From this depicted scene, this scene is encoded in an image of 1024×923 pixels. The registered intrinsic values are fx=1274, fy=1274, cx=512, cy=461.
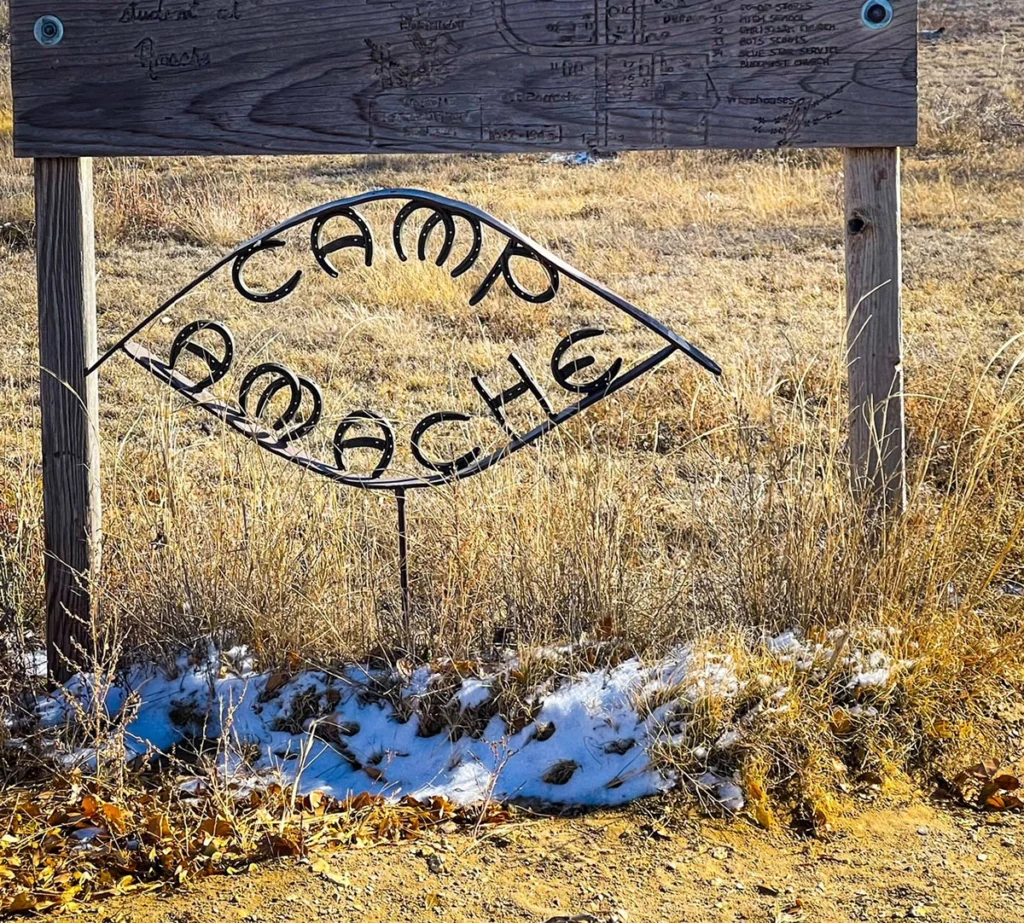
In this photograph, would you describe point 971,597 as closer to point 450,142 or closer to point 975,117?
point 450,142

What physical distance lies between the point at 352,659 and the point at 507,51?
1.79m

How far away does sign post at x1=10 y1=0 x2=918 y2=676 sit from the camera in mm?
3445

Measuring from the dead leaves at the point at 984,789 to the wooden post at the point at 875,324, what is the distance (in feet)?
2.54

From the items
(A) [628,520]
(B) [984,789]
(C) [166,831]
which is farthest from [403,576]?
(B) [984,789]

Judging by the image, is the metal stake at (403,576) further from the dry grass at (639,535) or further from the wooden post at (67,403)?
the wooden post at (67,403)

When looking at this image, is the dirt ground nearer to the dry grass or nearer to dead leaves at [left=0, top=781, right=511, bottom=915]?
dead leaves at [left=0, top=781, right=511, bottom=915]

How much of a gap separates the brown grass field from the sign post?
0.93 feet

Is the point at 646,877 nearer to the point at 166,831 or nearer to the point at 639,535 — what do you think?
the point at 166,831

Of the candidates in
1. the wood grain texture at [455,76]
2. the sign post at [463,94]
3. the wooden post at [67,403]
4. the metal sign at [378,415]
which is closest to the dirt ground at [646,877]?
the metal sign at [378,415]

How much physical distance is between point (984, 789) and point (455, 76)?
7.82 feet

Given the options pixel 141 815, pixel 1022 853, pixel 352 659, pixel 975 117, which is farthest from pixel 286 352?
pixel 975 117

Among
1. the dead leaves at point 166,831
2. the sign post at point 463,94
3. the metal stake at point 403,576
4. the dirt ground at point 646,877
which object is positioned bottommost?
the dirt ground at point 646,877

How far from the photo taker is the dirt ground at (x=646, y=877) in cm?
282

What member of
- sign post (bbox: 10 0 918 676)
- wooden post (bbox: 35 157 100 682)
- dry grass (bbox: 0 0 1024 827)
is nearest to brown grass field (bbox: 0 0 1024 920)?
dry grass (bbox: 0 0 1024 827)
